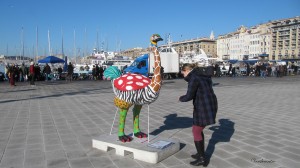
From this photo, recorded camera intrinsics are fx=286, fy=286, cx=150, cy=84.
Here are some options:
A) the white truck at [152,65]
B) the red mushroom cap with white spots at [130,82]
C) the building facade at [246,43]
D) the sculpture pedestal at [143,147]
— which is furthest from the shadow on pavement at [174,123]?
the building facade at [246,43]

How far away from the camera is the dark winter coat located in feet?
14.7

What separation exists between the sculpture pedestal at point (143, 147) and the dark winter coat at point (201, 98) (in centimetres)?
85

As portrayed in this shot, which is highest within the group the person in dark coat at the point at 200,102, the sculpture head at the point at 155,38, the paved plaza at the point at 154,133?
the sculpture head at the point at 155,38

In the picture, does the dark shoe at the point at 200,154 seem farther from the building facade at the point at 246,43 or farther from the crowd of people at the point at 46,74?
the building facade at the point at 246,43

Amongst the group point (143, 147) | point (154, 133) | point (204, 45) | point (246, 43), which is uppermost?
point (204, 45)

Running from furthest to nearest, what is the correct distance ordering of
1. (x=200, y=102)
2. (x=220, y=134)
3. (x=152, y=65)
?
(x=152, y=65), (x=220, y=134), (x=200, y=102)

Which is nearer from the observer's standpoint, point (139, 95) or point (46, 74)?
point (139, 95)

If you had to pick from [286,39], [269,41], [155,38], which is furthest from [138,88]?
[269,41]

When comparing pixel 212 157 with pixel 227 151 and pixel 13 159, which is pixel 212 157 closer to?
pixel 227 151

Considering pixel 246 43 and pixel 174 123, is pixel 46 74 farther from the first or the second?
pixel 246 43

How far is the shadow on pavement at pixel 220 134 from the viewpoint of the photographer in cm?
550

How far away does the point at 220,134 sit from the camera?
670 cm

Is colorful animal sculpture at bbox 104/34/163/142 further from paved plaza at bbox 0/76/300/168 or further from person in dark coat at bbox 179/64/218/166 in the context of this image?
paved plaza at bbox 0/76/300/168

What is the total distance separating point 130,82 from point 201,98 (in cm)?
131
